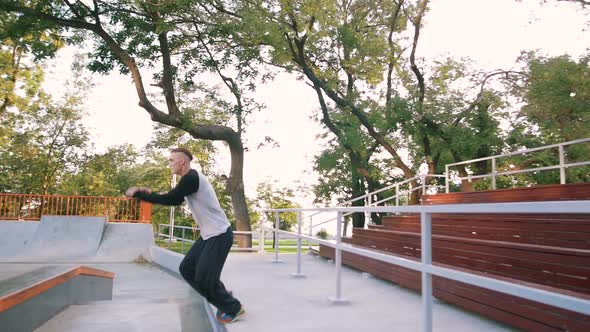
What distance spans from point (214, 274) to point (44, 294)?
2.25m

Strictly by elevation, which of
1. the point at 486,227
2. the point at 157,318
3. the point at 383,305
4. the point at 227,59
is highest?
the point at 227,59

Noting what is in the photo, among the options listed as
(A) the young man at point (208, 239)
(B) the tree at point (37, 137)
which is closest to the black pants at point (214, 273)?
(A) the young man at point (208, 239)

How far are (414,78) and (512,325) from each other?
17969 millimetres

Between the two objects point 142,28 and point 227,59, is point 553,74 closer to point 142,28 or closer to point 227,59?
point 227,59

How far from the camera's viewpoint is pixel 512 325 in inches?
149

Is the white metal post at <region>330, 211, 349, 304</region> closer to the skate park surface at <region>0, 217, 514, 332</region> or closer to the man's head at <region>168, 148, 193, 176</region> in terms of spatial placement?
the skate park surface at <region>0, 217, 514, 332</region>

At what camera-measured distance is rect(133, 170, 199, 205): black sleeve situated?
3.59m

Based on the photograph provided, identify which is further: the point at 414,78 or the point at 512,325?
the point at 414,78

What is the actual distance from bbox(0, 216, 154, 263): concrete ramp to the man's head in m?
12.1

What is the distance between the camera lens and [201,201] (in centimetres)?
393

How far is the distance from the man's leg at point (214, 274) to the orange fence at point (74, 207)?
14.7 meters

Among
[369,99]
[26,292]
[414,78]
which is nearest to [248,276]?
[26,292]

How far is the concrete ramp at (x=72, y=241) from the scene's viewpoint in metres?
14.9

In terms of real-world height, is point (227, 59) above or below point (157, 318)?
above
